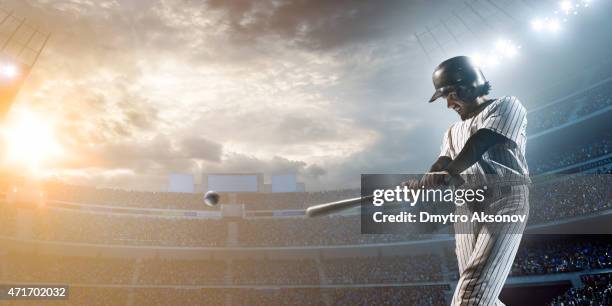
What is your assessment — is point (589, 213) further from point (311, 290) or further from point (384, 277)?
point (311, 290)

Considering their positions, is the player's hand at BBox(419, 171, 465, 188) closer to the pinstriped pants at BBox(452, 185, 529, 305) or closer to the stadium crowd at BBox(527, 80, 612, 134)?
the pinstriped pants at BBox(452, 185, 529, 305)

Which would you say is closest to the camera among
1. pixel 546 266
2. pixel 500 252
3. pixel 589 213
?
pixel 500 252

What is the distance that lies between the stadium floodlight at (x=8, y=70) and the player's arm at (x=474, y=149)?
21.9 meters

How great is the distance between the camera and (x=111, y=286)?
37.3 m

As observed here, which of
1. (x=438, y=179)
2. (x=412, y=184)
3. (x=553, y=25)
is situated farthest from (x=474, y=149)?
(x=553, y=25)

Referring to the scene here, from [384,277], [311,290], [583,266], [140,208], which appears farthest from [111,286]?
[583,266]

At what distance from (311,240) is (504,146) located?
137 feet

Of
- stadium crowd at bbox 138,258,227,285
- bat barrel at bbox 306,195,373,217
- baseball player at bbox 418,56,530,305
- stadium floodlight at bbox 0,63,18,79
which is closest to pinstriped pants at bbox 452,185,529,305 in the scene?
baseball player at bbox 418,56,530,305

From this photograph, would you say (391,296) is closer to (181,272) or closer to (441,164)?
(181,272)

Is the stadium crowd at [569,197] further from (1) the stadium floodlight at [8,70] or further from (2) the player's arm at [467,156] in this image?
(1) the stadium floodlight at [8,70]

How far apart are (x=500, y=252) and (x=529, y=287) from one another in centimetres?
3184

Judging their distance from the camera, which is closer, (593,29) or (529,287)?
(529,287)

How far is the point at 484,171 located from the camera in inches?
140

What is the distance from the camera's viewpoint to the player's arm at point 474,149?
129 inches
